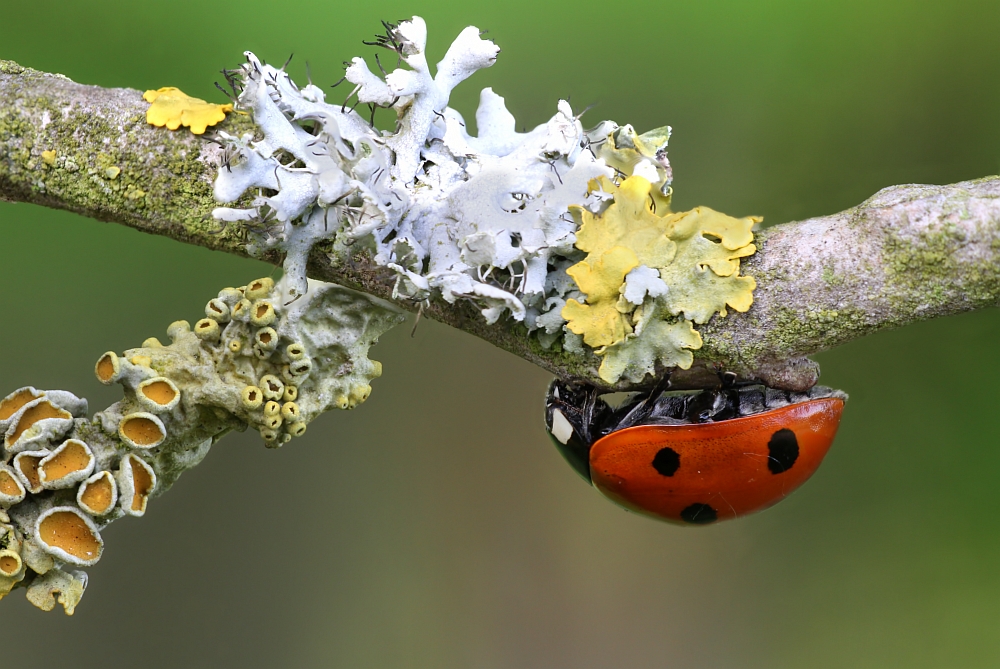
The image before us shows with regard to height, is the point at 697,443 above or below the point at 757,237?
below

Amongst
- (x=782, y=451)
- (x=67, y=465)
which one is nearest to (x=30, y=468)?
(x=67, y=465)

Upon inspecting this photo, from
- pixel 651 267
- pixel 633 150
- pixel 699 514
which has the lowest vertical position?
pixel 699 514

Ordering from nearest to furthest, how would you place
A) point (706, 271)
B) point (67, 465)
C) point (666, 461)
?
point (706, 271) → point (67, 465) → point (666, 461)

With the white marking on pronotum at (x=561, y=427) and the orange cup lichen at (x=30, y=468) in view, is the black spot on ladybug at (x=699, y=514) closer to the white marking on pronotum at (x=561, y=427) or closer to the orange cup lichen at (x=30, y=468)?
the white marking on pronotum at (x=561, y=427)

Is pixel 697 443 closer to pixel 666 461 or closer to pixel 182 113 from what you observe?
pixel 666 461

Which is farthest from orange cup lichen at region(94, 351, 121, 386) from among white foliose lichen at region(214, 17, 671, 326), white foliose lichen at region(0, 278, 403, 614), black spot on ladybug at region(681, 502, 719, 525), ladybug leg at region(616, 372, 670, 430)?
black spot on ladybug at region(681, 502, 719, 525)

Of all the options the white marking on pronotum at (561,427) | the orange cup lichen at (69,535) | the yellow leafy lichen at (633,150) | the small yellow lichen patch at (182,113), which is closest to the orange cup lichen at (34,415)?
the orange cup lichen at (69,535)

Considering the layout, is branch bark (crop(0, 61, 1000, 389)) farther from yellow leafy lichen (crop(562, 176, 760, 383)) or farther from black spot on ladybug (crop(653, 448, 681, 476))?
black spot on ladybug (crop(653, 448, 681, 476))

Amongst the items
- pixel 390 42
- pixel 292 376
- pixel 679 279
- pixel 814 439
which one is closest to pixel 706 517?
pixel 814 439
